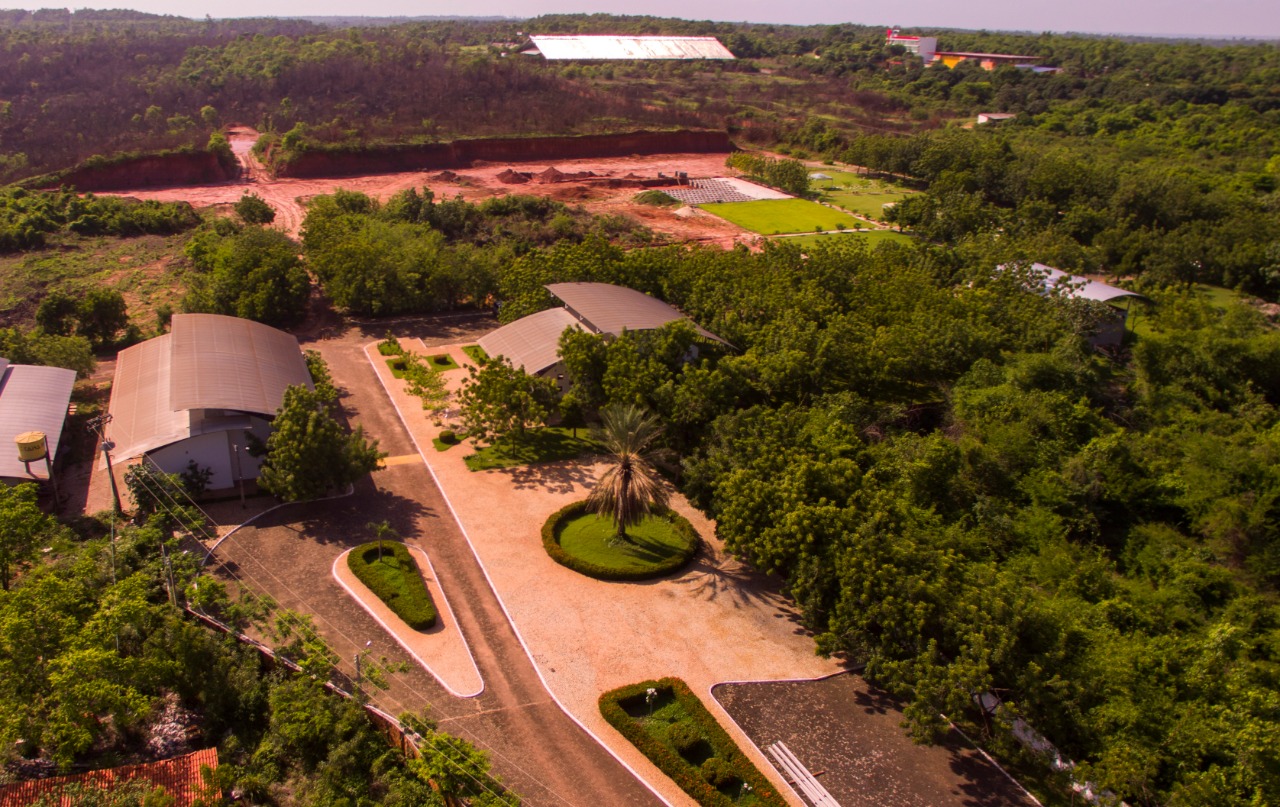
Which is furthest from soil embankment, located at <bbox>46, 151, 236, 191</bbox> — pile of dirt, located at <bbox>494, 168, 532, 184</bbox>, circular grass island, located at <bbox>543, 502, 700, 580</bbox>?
circular grass island, located at <bbox>543, 502, 700, 580</bbox>

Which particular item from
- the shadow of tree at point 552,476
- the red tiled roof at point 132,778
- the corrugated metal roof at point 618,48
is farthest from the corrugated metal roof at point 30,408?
the corrugated metal roof at point 618,48

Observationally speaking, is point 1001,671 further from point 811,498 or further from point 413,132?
point 413,132

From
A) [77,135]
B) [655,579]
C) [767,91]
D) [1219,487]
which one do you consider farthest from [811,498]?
[767,91]

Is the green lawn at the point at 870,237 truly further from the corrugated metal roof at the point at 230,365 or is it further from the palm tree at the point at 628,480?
the corrugated metal roof at the point at 230,365

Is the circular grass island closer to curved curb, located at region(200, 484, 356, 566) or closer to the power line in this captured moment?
the power line

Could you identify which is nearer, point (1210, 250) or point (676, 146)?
point (1210, 250)

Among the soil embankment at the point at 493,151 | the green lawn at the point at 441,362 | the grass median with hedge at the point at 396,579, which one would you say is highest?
the soil embankment at the point at 493,151
